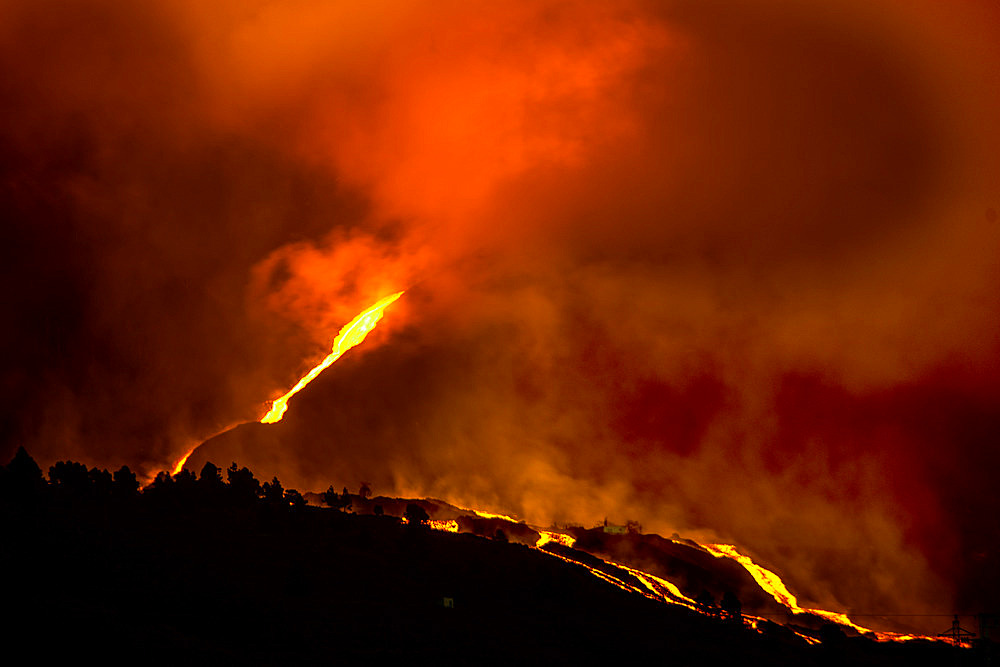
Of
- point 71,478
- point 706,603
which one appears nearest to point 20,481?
point 71,478

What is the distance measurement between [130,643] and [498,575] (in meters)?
33.4

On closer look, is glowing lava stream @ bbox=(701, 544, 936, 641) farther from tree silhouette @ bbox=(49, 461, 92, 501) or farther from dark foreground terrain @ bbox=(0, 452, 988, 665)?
tree silhouette @ bbox=(49, 461, 92, 501)

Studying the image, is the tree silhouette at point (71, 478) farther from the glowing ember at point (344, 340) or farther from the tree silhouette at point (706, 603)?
the tree silhouette at point (706, 603)

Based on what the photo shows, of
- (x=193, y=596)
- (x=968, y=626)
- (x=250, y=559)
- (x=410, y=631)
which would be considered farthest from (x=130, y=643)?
(x=968, y=626)

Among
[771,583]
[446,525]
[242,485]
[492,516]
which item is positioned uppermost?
[492,516]

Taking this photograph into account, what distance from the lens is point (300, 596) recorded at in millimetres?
48625

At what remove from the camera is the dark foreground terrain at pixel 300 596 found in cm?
3600

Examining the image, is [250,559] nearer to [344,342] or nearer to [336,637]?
[336,637]

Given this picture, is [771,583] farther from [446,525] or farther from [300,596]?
[300,596]

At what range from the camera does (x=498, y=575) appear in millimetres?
62625

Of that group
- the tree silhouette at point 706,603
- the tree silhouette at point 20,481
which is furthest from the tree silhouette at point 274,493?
the tree silhouette at point 706,603

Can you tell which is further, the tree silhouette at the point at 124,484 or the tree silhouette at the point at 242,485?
the tree silhouette at the point at 242,485

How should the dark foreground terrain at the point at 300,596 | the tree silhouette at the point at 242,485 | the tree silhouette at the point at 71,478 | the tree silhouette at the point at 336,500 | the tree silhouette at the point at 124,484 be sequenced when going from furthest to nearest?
the tree silhouette at the point at 336,500
the tree silhouette at the point at 242,485
the tree silhouette at the point at 124,484
the tree silhouette at the point at 71,478
the dark foreground terrain at the point at 300,596

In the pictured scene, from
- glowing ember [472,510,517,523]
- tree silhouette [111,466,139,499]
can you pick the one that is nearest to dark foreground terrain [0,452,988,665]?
tree silhouette [111,466,139,499]
